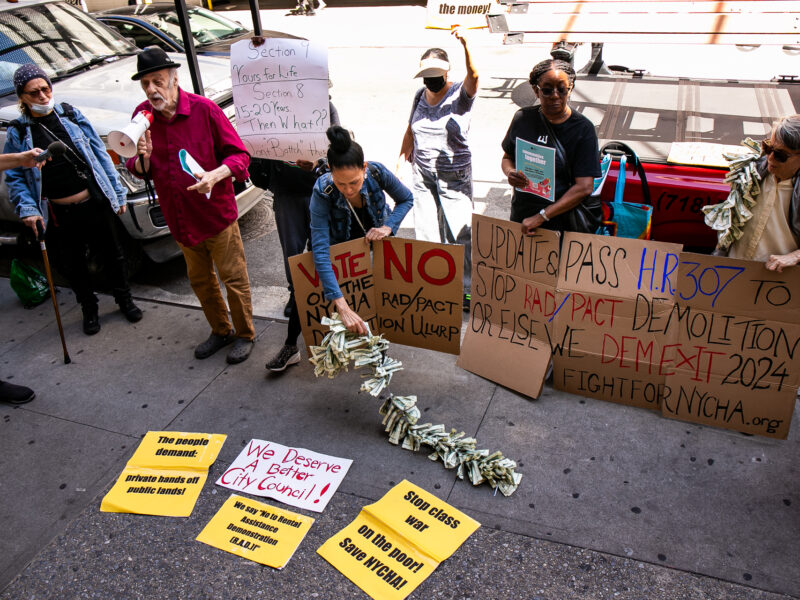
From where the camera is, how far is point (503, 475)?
10.1 ft

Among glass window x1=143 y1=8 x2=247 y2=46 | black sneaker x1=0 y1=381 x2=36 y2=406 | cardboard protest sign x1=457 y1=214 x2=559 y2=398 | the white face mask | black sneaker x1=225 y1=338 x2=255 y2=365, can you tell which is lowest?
black sneaker x1=0 y1=381 x2=36 y2=406

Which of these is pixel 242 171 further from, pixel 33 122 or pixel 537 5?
pixel 537 5

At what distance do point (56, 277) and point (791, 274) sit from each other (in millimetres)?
5499

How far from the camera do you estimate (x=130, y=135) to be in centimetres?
335

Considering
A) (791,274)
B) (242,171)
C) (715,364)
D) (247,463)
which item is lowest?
(247,463)

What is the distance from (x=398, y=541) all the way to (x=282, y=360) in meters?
1.54

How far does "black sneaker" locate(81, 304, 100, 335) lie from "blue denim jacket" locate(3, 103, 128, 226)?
0.75 m

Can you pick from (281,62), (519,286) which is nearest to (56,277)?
(281,62)

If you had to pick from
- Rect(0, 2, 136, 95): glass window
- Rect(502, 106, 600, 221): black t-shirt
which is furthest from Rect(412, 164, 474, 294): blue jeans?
Rect(0, 2, 136, 95): glass window

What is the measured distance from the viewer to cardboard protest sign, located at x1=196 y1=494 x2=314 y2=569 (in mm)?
2838

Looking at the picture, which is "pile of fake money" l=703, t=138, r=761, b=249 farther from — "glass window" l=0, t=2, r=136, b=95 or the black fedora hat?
"glass window" l=0, t=2, r=136, b=95

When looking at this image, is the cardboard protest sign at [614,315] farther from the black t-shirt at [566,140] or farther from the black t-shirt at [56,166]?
the black t-shirt at [56,166]

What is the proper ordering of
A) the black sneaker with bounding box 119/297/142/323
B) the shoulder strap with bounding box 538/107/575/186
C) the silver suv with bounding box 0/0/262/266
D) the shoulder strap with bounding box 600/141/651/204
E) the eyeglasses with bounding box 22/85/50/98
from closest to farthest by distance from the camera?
the shoulder strap with bounding box 538/107/575/186, the shoulder strap with bounding box 600/141/651/204, the eyeglasses with bounding box 22/85/50/98, the black sneaker with bounding box 119/297/142/323, the silver suv with bounding box 0/0/262/266

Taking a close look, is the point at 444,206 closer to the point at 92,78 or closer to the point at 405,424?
the point at 405,424
